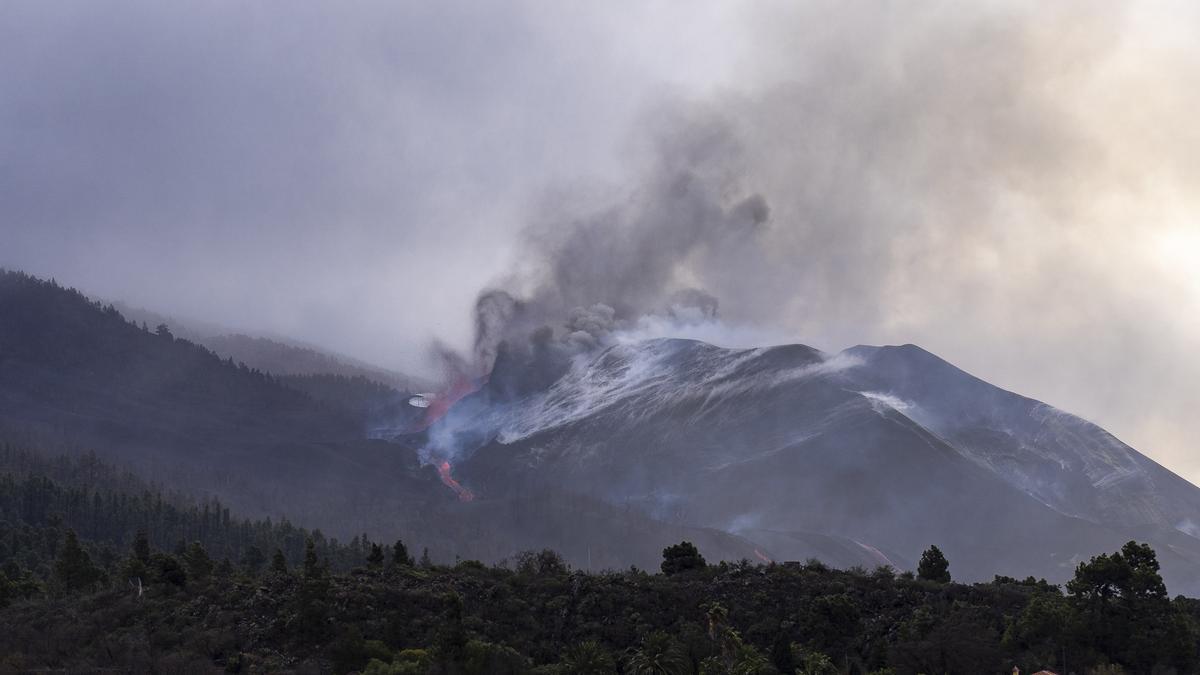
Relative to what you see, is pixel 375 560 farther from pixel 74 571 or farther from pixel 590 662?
pixel 590 662

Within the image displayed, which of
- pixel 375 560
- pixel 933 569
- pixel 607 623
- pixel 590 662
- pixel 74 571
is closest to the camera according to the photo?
pixel 590 662

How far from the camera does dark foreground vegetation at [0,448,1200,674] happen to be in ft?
320

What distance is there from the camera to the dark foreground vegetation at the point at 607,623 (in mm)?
97500

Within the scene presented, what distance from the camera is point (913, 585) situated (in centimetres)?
11912

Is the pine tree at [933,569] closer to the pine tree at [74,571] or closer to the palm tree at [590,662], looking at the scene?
the palm tree at [590,662]

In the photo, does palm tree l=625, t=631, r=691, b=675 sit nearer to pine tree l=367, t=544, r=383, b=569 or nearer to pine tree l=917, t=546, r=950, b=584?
pine tree l=367, t=544, r=383, b=569

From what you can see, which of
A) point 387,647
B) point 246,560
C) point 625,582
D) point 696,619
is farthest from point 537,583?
point 246,560

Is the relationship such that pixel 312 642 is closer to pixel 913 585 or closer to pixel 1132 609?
pixel 913 585

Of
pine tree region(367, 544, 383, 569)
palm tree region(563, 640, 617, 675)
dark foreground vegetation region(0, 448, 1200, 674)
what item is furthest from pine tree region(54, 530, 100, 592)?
palm tree region(563, 640, 617, 675)

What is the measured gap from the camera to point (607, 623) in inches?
4432

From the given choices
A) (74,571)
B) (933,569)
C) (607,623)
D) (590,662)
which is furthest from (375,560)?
(933,569)

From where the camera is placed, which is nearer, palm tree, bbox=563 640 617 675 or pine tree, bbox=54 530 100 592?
palm tree, bbox=563 640 617 675

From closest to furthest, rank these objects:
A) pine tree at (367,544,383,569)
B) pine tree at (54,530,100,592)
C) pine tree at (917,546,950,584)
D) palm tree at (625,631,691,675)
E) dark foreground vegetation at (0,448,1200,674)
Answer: palm tree at (625,631,691,675) < dark foreground vegetation at (0,448,1200,674) < pine tree at (367,544,383,569) < pine tree at (917,546,950,584) < pine tree at (54,530,100,592)

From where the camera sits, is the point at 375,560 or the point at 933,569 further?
the point at 375,560
